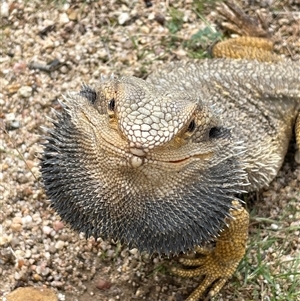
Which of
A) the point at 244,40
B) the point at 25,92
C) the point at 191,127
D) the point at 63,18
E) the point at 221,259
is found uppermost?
the point at 191,127

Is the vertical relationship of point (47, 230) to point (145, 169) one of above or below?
below

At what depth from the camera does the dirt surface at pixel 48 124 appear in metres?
3.48

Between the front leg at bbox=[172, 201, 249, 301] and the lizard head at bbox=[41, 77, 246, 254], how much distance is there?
1.15ft

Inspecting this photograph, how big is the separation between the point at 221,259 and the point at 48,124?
4.41 ft

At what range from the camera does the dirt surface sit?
348cm

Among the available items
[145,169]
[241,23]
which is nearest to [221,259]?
[145,169]

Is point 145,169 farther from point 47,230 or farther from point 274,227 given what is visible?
point 274,227

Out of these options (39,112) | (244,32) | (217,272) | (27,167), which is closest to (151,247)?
(217,272)

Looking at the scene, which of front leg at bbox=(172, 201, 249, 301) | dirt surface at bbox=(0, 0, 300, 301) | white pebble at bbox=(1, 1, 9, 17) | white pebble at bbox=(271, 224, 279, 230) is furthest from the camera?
white pebble at bbox=(1, 1, 9, 17)

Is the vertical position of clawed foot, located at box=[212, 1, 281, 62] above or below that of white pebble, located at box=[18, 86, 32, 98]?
below

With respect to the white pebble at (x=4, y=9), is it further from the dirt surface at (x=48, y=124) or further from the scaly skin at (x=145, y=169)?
the scaly skin at (x=145, y=169)

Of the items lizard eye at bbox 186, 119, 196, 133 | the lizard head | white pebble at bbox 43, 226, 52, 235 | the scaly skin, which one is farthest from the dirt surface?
lizard eye at bbox 186, 119, 196, 133

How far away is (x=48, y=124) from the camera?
3.96 m

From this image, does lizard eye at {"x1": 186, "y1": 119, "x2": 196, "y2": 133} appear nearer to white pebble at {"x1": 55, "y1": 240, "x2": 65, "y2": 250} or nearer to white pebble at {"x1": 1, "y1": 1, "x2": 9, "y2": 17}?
white pebble at {"x1": 55, "y1": 240, "x2": 65, "y2": 250}
